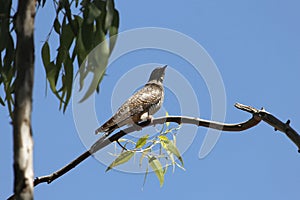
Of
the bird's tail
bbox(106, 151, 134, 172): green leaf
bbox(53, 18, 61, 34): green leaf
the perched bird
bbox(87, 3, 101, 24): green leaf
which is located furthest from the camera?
the perched bird

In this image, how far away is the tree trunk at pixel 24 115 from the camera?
182 cm

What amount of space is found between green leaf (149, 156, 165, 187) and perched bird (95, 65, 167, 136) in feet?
1.73

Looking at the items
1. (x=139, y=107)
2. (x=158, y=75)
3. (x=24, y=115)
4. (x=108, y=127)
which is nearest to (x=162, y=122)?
(x=108, y=127)

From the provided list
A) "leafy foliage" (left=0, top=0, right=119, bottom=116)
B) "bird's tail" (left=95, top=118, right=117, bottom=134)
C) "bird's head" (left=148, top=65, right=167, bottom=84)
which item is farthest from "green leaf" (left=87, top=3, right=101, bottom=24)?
"bird's head" (left=148, top=65, right=167, bottom=84)

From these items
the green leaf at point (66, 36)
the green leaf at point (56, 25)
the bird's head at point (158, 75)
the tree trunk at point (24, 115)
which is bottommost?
the tree trunk at point (24, 115)

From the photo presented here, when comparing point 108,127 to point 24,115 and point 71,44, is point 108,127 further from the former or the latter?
point 24,115

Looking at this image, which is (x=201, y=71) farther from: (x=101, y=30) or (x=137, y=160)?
Result: (x=101, y=30)

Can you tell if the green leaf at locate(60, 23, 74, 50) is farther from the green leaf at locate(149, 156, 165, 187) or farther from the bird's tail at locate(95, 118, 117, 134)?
the bird's tail at locate(95, 118, 117, 134)

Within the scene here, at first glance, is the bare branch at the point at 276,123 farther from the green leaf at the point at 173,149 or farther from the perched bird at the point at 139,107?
the perched bird at the point at 139,107

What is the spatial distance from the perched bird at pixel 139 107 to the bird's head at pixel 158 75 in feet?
0.26

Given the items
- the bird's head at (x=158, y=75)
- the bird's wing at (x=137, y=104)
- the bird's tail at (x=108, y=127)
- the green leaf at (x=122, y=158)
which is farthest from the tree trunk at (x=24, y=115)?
the bird's head at (x=158, y=75)

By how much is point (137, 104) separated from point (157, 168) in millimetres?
1151

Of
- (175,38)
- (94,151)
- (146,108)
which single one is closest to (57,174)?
(94,151)

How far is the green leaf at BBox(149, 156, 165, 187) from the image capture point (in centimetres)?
297
